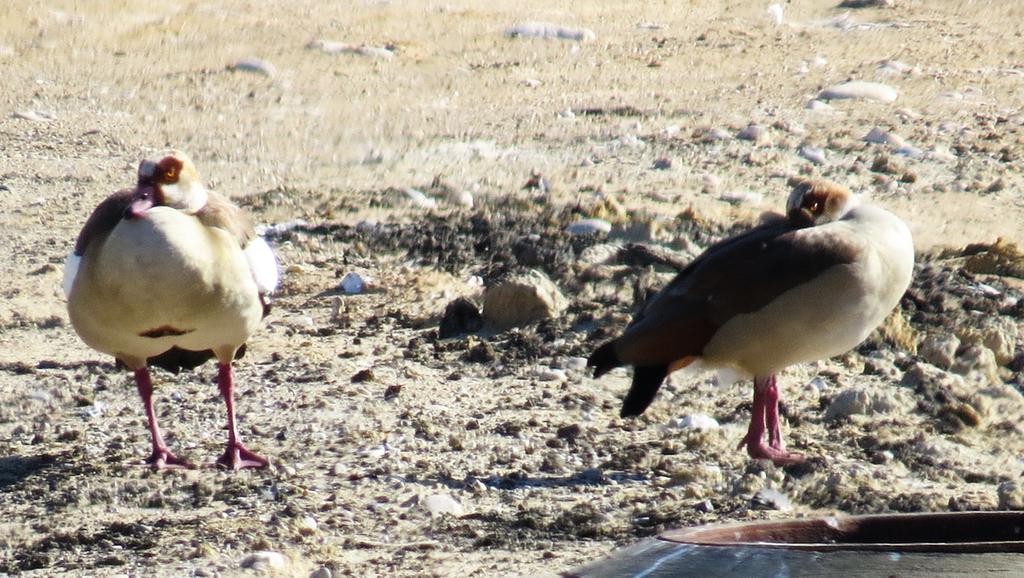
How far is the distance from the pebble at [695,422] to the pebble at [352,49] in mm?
8664

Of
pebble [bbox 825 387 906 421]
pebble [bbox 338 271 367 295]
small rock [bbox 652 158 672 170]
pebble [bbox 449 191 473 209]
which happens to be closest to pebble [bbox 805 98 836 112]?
small rock [bbox 652 158 672 170]

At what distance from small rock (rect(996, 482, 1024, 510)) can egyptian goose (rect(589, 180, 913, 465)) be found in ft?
2.57

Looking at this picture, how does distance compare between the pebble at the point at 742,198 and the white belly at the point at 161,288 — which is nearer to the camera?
the white belly at the point at 161,288

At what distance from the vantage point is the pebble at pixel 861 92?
1272 centimetres

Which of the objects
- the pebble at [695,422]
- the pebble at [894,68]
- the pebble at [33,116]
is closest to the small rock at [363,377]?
the pebble at [695,422]

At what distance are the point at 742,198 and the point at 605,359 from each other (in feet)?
13.8

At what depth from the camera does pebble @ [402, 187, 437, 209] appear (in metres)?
10.4

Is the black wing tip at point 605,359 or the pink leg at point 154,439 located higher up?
the black wing tip at point 605,359

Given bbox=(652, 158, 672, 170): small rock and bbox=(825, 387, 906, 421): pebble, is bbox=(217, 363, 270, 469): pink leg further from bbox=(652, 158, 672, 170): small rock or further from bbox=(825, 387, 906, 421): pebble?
bbox=(652, 158, 672, 170): small rock

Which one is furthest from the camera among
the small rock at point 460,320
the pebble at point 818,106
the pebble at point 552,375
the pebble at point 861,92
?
the pebble at point 861,92

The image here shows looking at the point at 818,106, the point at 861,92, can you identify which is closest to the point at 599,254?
the point at 818,106

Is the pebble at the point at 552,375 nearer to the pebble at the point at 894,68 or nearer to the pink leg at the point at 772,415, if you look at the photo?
the pink leg at the point at 772,415

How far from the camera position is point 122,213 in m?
6.17

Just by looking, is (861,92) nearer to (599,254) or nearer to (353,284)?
(599,254)
